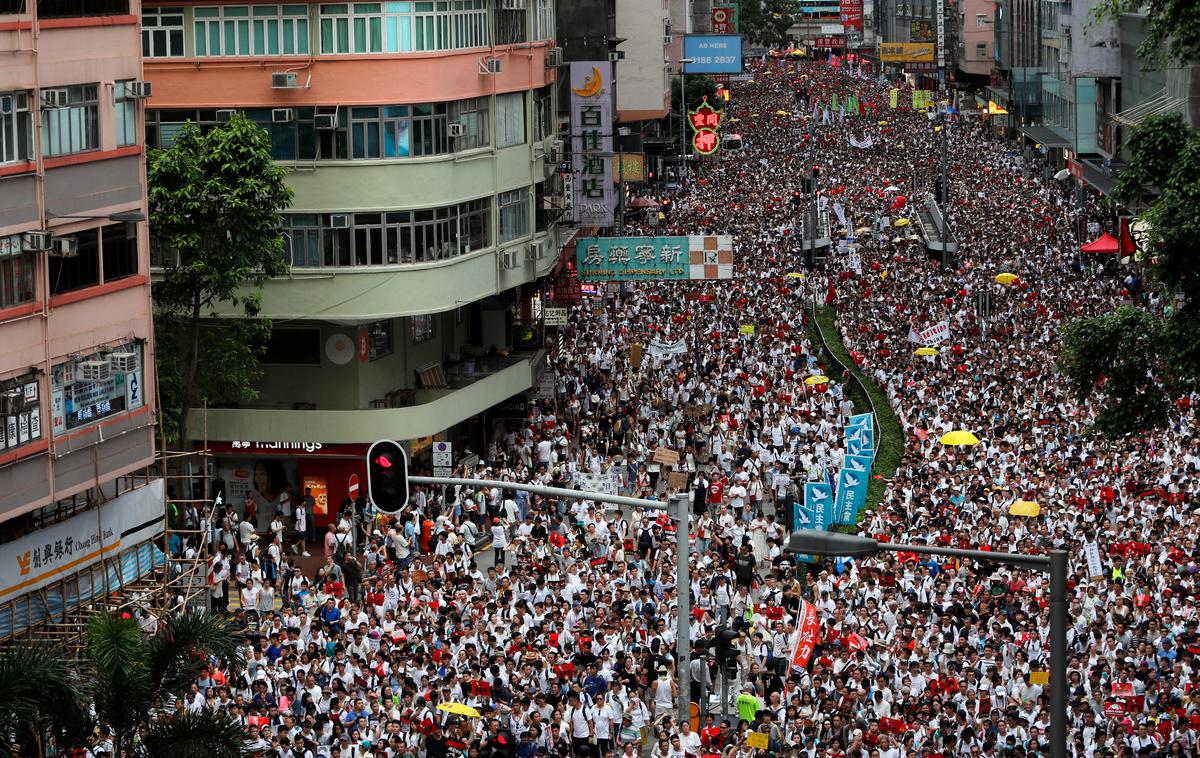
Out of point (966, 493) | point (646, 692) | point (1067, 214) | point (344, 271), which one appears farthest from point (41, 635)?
point (1067, 214)

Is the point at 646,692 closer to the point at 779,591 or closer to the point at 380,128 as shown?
the point at 779,591

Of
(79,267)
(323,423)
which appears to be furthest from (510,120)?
(79,267)

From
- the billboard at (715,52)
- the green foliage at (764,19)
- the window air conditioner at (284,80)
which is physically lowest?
the window air conditioner at (284,80)

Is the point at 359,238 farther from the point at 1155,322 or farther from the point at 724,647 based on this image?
the point at 1155,322

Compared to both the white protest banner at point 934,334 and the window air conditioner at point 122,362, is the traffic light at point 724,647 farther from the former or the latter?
the white protest banner at point 934,334

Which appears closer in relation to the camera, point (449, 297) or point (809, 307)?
point (449, 297)

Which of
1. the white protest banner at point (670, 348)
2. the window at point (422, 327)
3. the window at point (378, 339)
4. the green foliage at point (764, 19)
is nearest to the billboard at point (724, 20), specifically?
the green foliage at point (764, 19)
